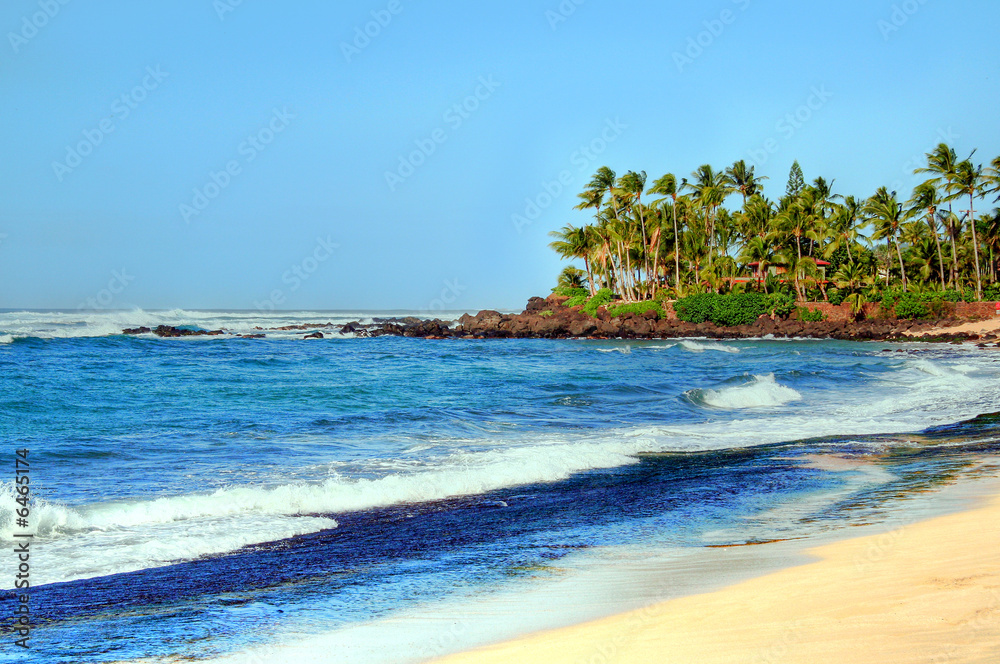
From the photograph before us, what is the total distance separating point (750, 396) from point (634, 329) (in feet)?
124

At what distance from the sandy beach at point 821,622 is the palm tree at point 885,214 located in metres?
55.8

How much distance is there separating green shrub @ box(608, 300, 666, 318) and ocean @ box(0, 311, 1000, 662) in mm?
37251

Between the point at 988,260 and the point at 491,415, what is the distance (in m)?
56.6

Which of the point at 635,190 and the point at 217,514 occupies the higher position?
the point at 635,190

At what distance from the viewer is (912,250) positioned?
6038 centimetres

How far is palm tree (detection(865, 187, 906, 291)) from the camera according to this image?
54.7m

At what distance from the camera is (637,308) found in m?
59.1

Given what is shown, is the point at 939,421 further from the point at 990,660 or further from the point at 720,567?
the point at 990,660

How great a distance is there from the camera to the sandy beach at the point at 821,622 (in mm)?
3893

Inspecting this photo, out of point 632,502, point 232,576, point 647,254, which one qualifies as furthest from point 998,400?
point 647,254

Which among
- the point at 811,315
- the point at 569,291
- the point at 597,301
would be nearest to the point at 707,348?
the point at 811,315

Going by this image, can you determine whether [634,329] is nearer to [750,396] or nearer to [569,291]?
[569,291]

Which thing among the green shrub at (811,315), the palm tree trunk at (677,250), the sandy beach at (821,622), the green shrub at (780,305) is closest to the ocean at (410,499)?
the sandy beach at (821,622)

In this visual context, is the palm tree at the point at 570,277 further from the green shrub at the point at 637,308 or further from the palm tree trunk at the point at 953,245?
the palm tree trunk at the point at 953,245
